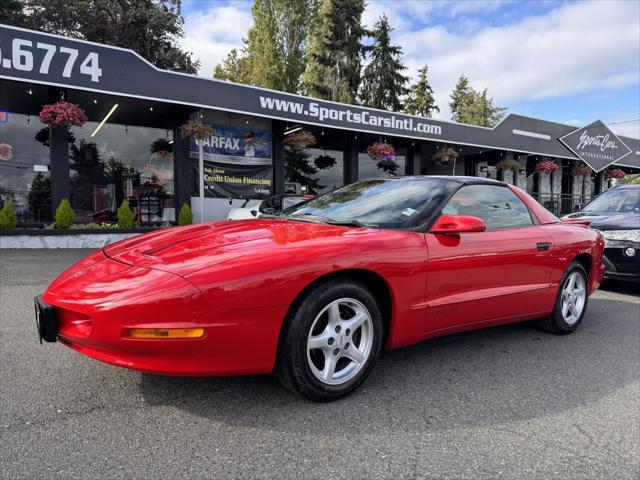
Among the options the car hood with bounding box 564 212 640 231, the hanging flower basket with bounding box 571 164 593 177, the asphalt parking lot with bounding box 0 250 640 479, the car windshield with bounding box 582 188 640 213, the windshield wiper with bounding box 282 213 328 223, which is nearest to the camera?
the asphalt parking lot with bounding box 0 250 640 479

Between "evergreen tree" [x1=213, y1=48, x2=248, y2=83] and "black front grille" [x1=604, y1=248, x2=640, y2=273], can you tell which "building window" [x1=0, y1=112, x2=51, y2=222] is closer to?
"black front grille" [x1=604, y1=248, x2=640, y2=273]

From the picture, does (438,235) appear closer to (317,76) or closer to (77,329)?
(77,329)

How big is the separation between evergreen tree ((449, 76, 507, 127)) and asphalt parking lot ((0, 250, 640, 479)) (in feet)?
161

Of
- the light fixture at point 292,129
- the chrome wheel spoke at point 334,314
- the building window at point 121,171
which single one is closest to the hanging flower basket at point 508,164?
the light fixture at point 292,129

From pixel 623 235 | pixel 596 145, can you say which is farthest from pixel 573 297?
pixel 596 145

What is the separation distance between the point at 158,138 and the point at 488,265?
40.6 feet

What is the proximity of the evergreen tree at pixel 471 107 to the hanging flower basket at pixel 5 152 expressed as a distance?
4432 centimetres

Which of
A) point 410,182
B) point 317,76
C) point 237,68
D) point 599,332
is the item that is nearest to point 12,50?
point 410,182

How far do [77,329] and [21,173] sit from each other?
40.3 feet

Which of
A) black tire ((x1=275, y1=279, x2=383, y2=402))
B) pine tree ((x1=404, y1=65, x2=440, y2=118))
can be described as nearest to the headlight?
black tire ((x1=275, y1=279, x2=383, y2=402))

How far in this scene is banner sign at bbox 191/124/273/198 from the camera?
12883 millimetres

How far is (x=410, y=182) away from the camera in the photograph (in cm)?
347

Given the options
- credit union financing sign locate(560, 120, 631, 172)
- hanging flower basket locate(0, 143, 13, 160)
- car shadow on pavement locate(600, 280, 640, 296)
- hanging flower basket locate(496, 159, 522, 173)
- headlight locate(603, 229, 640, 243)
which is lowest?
car shadow on pavement locate(600, 280, 640, 296)

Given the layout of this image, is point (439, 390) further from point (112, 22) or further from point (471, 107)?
point (471, 107)
